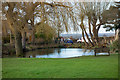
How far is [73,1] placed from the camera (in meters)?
7.30

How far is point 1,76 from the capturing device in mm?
4508

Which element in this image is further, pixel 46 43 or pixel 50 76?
pixel 46 43

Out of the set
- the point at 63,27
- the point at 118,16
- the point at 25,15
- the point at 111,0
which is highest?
the point at 111,0

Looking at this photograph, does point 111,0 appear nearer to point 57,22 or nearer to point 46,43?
point 46,43

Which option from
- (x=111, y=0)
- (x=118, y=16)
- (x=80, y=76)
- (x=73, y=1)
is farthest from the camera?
(x=111, y=0)

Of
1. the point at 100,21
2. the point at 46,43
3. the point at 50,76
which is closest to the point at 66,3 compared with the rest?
the point at 50,76

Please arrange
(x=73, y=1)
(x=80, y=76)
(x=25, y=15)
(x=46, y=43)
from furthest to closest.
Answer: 1. (x=46, y=43)
2. (x=25, y=15)
3. (x=73, y=1)
4. (x=80, y=76)

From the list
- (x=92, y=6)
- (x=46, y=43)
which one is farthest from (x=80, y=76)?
(x=46, y=43)

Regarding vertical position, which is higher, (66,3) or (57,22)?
(66,3)

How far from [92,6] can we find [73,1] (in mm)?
11655

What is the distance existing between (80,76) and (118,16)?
15209 mm

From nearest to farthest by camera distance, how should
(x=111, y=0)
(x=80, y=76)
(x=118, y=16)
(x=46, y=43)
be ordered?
(x=80, y=76) → (x=118, y=16) → (x=111, y=0) → (x=46, y=43)

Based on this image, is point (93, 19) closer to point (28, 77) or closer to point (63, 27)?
point (63, 27)

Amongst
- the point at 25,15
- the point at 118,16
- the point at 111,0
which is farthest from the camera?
the point at 111,0
